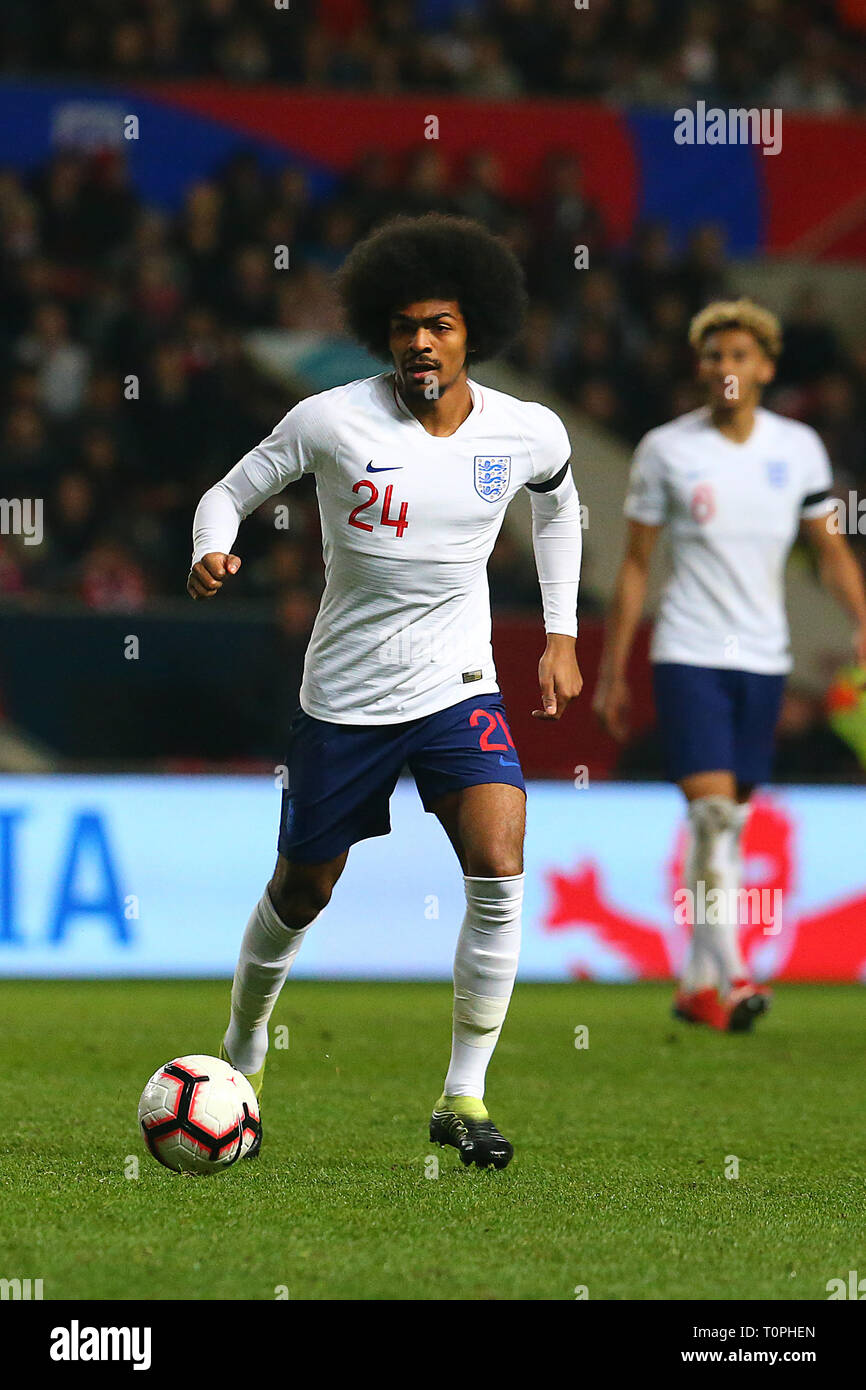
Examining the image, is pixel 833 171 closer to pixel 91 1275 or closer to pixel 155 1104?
pixel 155 1104

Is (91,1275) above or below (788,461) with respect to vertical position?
below

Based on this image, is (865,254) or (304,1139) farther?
(865,254)

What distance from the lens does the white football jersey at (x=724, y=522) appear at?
8.26 meters

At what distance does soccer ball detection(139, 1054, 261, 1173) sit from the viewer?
4828mm

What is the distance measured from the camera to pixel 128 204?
14.3 m

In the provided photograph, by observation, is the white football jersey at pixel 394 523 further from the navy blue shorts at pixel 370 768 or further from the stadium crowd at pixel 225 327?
the stadium crowd at pixel 225 327

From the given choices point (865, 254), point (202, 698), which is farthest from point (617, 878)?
point (865, 254)

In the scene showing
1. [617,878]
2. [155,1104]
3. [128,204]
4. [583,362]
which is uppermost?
[128,204]

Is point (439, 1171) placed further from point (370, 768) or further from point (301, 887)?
point (370, 768)

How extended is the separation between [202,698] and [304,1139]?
5.98 meters

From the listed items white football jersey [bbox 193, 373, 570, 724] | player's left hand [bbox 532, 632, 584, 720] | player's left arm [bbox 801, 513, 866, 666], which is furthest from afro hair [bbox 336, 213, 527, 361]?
player's left arm [bbox 801, 513, 866, 666]

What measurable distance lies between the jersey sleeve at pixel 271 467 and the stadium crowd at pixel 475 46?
36.1 feet

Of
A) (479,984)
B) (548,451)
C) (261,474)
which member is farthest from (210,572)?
(479,984)

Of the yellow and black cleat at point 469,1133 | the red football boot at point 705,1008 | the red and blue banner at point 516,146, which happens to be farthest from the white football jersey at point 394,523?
the red and blue banner at point 516,146
